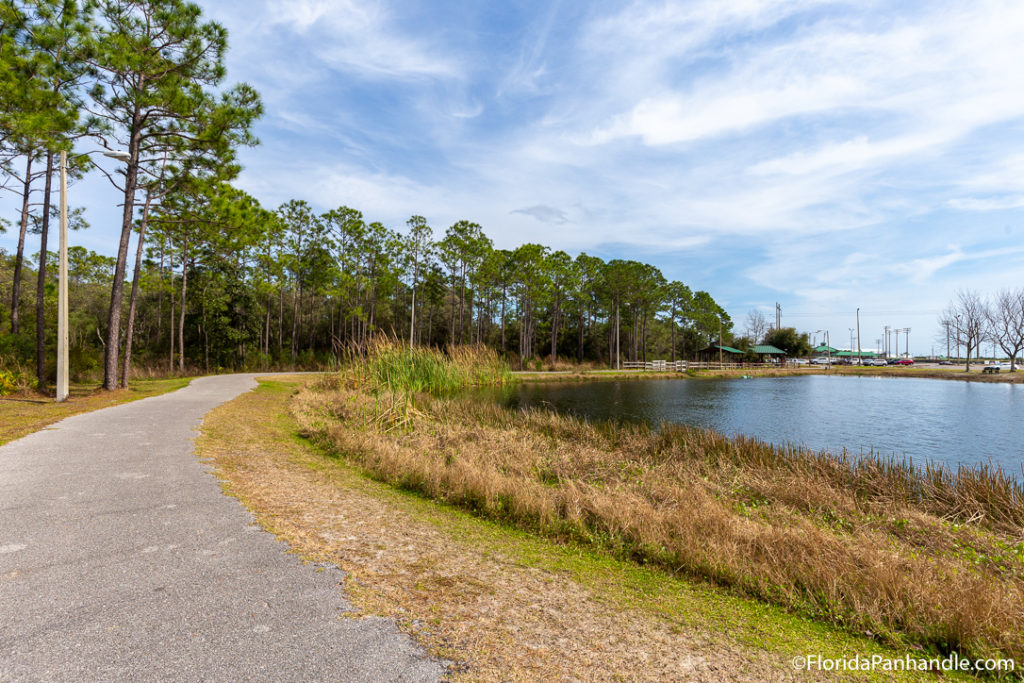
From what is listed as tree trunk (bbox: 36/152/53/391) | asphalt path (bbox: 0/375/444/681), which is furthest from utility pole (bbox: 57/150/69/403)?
asphalt path (bbox: 0/375/444/681)

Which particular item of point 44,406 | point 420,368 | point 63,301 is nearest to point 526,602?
point 44,406

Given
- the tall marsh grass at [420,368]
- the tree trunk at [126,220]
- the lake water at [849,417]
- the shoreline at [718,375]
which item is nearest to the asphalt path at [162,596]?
the tall marsh grass at [420,368]

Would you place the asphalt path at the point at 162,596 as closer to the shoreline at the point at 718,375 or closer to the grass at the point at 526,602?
the grass at the point at 526,602

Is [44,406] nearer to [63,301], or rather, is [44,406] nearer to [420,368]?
[63,301]

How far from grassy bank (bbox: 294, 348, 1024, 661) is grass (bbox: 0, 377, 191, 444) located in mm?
4342

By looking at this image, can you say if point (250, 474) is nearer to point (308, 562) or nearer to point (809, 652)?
point (308, 562)

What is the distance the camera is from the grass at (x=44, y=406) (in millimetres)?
7816

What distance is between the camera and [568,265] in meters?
47.2

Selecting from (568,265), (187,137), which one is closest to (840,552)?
(187,137)

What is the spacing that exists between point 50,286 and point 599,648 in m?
21.9

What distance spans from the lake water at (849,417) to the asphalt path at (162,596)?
10026 millimetres

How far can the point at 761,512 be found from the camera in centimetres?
604

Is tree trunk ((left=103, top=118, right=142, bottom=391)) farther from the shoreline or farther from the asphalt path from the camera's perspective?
the shoreline

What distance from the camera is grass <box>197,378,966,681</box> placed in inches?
102
